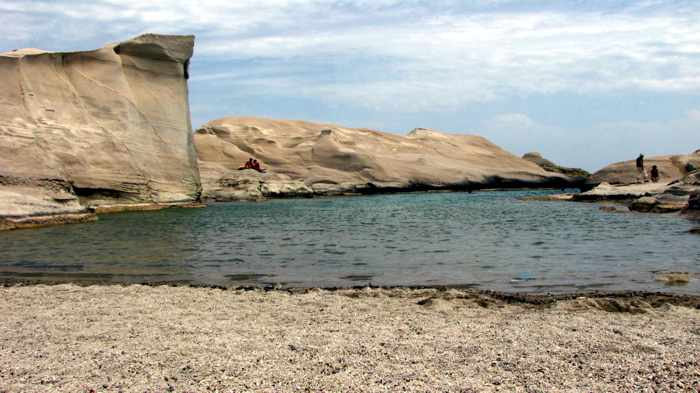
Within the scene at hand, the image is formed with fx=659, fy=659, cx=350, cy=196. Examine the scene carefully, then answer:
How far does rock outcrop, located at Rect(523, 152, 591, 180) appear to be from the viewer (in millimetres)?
66625

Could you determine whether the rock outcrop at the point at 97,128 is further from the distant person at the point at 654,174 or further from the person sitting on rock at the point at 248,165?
the distant person at the point at 654,174

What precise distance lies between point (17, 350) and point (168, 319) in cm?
154

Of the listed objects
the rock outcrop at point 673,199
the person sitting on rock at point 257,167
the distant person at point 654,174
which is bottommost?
the rock outcrop at point 673,199

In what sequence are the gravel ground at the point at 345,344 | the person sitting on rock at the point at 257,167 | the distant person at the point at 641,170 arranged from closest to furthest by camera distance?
the gravel ground at the point at 345,344 < the distant person at the point at 641,170 < the person sitting on rock at the point at 257,167

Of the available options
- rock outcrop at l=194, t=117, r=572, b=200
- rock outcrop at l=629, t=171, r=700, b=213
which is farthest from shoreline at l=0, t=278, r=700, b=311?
rock outcrop at l=194, t=117, r=572, b=200

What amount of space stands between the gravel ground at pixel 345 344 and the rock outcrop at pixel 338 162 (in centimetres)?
3590

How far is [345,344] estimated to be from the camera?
18.2 ft

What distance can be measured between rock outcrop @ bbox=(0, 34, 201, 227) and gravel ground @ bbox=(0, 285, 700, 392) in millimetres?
15584

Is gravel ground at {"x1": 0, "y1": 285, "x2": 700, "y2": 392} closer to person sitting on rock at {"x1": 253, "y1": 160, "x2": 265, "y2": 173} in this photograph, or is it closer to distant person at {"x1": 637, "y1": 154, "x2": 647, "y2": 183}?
distant person at {"x1": 637, "y1": 154, "x2": 647, "y2": 183}

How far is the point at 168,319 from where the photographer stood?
22.1ft

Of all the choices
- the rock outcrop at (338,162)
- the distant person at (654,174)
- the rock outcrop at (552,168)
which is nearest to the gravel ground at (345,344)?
the distant person at (654,174)

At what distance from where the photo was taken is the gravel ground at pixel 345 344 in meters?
4.56

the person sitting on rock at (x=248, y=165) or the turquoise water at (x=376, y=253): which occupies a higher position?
the person sitting on rock at (x=248, y=165)

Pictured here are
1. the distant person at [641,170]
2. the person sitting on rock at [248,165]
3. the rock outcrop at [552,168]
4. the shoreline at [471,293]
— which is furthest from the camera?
the rock outcrop at [552,168]
